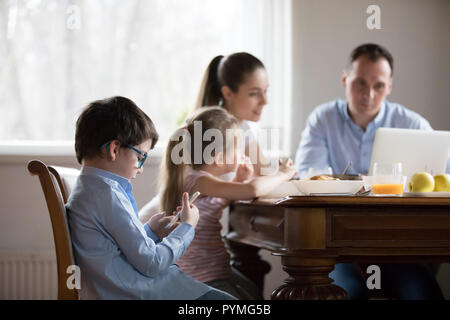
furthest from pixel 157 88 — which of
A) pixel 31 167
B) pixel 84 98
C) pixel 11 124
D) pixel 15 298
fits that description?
pixel 31 167

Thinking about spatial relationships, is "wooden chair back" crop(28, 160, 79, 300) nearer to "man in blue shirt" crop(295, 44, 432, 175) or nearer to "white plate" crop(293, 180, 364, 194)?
"white plate" crop(293, 180, 364, 194)

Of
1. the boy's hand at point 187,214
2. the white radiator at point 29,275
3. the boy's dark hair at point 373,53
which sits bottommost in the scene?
the white radiator at point 29,275

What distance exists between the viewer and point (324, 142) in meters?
3.13

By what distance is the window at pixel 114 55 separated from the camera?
3594 millimetres

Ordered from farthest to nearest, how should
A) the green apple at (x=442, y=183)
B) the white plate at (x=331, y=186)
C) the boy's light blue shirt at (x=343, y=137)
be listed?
the boy's light blue shirt at (x=343, y=137)
the green apple at (x=442, y=183)
the white plate at (x=331, y=186)

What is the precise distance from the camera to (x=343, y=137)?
312 centimetres

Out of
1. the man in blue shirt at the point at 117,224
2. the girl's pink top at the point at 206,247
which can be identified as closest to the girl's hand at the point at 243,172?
the girl's pink top at the point at 206,247

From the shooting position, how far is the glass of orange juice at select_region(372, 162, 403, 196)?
74.0 inches

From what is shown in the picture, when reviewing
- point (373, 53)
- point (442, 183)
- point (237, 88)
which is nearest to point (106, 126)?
point (442, 183)

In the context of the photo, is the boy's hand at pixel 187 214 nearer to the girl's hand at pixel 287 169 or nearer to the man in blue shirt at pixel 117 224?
the man in blue shirt at pixel 117 224

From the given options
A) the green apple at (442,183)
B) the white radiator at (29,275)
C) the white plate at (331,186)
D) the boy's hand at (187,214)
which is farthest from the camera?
the white radiator at (29,275)

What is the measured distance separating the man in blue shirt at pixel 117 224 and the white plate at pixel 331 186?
0.45m

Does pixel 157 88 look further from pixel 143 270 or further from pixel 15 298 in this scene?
pixel 143 270
